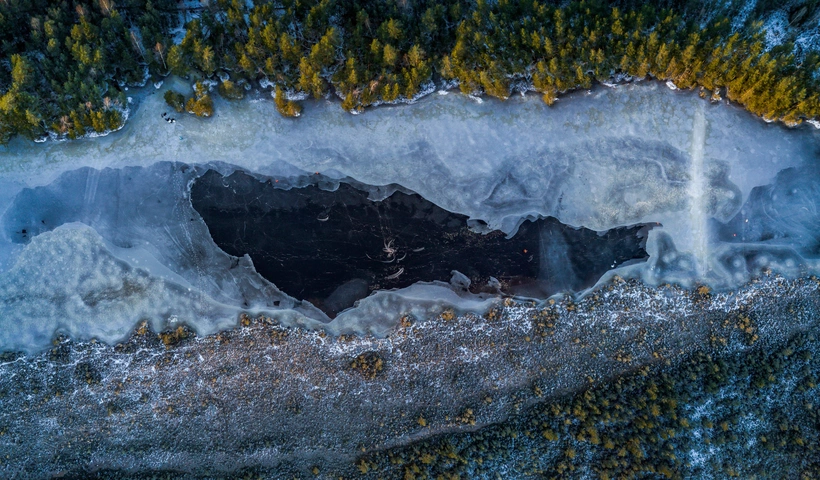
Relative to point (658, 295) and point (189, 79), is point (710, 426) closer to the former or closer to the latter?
point (658, 295)

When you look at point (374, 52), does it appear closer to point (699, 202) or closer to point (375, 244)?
point (375, 244)

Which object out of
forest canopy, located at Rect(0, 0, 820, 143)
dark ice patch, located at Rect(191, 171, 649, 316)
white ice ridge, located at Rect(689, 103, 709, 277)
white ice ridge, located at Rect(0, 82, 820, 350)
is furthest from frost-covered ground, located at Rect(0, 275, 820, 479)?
forest canopy, located at Rect(0, 0, 820, 143)

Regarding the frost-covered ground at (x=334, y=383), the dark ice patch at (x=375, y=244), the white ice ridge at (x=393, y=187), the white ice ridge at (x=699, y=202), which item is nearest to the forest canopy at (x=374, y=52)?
the white ice ridge at (x=393, y=187)

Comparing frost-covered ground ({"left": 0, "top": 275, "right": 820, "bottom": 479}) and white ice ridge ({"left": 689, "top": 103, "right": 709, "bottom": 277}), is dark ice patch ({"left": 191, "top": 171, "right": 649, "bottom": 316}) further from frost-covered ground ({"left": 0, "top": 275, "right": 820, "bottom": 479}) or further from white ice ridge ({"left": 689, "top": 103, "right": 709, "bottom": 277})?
white ice ridge ({"left": 689, "top": 103, "right": 709, "bottom": 277})

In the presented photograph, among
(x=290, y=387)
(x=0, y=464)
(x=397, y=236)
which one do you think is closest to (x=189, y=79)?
(x=397, y=236)

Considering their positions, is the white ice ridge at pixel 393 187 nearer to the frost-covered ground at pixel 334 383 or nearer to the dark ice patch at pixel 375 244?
the dark ice patch at pixel 375 244

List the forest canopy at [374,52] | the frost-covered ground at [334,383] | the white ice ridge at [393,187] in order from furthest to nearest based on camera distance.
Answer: the white ice ridge at [393,187] → the frost-covered ground at [334,383] → the forest canopy at [374,52]
